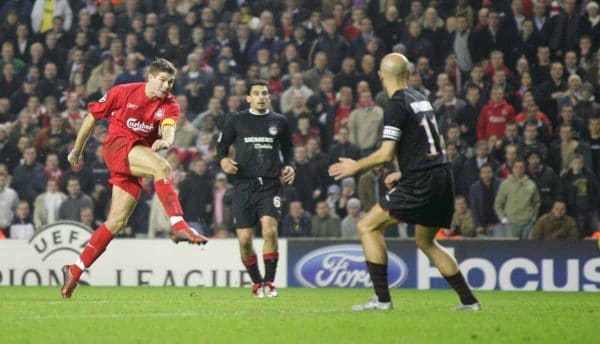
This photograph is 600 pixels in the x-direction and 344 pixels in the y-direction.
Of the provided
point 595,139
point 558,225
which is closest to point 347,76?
point 595,139

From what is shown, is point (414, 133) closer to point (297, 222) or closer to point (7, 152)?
point (297, 222)

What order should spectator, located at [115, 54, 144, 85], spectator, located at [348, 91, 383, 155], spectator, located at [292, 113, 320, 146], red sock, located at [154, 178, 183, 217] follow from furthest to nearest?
spectator, located at [115, 54, 144, 85]
spectator, located at [292, 113, 320, 146]
spectator, located at [348, 91, 383, 155]
red sock, located at [154, 178, 183, 217]

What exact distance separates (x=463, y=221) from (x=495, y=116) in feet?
7.52

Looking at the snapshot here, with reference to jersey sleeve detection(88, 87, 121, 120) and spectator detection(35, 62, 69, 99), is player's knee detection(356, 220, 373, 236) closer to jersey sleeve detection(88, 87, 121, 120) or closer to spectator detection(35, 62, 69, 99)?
jersey sleeve detection(88, 87, 121, 120)

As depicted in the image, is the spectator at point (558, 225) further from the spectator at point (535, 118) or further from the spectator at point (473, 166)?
the spectator at point (535, 118)

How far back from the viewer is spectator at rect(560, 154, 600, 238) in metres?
18.7

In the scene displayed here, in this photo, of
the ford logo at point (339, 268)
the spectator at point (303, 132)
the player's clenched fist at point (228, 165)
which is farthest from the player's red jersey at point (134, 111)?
the spectator at point (303, 132)

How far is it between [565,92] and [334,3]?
5179 millimetres

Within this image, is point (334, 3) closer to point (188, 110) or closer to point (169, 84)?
point (188, 110)

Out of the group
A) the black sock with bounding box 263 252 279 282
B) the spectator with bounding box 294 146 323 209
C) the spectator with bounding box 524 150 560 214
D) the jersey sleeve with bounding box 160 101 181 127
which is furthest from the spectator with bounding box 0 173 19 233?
the jersey sleeve with bounding box 160 101 181 127

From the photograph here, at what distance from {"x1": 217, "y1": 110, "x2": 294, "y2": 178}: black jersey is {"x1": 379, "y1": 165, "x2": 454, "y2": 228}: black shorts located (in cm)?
384

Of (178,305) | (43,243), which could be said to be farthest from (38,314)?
(43,243)

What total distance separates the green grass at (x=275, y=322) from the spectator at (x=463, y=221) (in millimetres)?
5977

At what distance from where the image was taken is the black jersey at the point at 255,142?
544 inches
